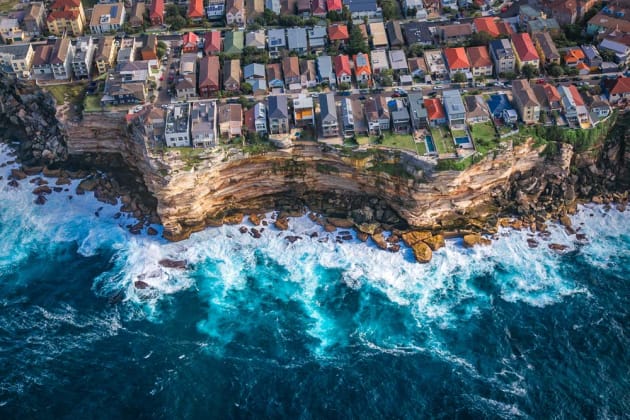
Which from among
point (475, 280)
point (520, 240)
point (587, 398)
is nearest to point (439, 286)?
point (475, 280)

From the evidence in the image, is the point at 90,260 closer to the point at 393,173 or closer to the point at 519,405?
the point at 393,173

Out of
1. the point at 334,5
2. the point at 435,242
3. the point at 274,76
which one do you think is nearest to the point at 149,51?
the point at 274,76

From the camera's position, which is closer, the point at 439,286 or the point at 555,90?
the point at 439,286

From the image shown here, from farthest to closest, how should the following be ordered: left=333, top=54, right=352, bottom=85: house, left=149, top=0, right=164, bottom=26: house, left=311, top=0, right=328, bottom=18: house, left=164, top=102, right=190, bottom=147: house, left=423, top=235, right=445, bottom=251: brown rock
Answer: left=311, top=0, right=328, bottom=18: house → left=149, top=0, right=164, bottom=26: house → left=333, top=54, right=352, bottom=85: house → left=164, top=102, right=190, bottom=147: house → left=423, top=235, right=445, bottom=251: brown rock

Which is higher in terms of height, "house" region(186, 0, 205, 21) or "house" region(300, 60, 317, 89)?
"house" region(186, 0, 205, 21)

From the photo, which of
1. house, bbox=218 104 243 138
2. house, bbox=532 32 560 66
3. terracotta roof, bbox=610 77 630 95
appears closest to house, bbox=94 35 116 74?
house, bbox=218 104 243 138

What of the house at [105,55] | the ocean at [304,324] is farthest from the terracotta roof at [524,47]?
the house at [105,55]

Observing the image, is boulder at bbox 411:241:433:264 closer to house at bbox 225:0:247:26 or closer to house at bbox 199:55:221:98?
house at bbox 199:55:221:98

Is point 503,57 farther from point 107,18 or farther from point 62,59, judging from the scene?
point 62,59
